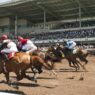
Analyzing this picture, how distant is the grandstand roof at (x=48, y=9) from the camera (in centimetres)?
5025

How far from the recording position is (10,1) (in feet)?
180

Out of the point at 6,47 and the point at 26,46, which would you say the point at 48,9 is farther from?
the point at 6,47

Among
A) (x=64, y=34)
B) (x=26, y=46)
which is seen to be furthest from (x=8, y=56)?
(x=64, y=34)

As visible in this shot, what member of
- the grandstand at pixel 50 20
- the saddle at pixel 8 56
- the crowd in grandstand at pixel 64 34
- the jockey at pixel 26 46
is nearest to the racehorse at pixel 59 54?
the jockey at pixel 26 46

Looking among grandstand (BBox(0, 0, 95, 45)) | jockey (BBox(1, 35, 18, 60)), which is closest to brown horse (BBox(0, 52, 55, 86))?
jockey (BBox(1, 35, 18, 60))

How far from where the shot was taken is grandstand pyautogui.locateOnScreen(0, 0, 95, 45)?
1834 inches

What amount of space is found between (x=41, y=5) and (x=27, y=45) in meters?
40.3

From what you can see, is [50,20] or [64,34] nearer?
[64,34]

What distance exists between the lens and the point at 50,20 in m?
60.3

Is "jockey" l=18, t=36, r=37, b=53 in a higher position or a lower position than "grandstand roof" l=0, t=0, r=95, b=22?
lower

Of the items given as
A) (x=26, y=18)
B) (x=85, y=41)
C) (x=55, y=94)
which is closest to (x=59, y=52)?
(x=55, y=94)

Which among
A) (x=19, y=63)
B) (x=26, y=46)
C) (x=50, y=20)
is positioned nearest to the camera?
(x=19, y=63)

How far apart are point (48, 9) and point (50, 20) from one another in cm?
Result: 563

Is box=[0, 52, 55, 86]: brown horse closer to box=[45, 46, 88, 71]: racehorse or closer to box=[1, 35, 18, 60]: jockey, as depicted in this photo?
box=[1, 35, 18, 60]: jockey
